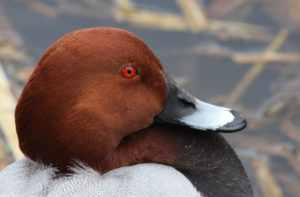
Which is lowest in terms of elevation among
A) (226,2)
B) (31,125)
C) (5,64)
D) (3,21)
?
(31,125)

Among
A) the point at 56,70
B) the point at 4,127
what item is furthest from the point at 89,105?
the point at 4,127

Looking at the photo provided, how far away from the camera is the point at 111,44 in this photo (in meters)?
1.27

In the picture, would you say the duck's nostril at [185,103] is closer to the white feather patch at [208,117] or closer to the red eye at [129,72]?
the white feather patch at [208,117]

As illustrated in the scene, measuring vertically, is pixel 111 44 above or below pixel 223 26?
below

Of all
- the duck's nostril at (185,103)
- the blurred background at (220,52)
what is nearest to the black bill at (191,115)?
the duck's nostril at (185,103)

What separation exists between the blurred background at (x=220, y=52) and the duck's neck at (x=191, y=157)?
49.3 inches

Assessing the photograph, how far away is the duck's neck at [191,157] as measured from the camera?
4.65ft

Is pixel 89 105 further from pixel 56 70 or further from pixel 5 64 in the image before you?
pixel 5 64

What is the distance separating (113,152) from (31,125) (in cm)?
29

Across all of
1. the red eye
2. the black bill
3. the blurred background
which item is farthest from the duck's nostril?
the blurred background

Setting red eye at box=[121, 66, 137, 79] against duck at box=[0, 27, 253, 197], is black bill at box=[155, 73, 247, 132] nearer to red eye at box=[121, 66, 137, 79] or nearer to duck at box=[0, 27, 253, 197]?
duck at box=[0, 27, 253, 197]

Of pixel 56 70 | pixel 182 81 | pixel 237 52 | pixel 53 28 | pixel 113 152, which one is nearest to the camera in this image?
pixel 56 70

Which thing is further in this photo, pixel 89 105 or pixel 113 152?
pixel 113 152

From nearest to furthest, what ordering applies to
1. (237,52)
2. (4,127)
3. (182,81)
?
1. (4,127)
2. (182,81)
3. (237,52)
